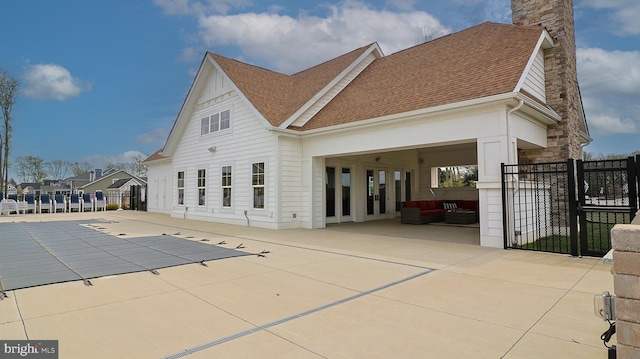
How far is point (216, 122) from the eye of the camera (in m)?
14.5

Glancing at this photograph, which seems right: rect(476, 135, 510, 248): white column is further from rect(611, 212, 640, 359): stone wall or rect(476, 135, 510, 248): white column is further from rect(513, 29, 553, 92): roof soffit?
rect(611, 212, 640, 359): stone wall

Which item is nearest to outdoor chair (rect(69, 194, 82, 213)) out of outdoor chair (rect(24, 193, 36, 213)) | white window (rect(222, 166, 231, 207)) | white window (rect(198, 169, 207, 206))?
outdoor chair (rect(24, 193, 36, 213))

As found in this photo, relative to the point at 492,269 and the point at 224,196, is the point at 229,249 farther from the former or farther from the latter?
the point at 224,196

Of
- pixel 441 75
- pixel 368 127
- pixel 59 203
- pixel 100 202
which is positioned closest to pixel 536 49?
pixel 441 75

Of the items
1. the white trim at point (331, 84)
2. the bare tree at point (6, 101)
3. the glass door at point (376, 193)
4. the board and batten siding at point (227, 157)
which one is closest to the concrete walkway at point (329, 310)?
the board and batten siding at point (227, 157)

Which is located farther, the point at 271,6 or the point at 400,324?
the point at 271,6

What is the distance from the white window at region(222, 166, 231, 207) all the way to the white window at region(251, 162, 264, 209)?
1757mm

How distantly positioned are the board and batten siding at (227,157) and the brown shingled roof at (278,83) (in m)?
0.55

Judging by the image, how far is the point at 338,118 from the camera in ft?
35.4

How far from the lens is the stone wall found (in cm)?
181

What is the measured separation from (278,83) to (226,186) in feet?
17.5

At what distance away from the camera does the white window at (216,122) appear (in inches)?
547

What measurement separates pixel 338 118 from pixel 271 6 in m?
12.0

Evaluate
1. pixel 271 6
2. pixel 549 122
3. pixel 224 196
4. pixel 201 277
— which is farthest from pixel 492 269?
pixel 271 6
